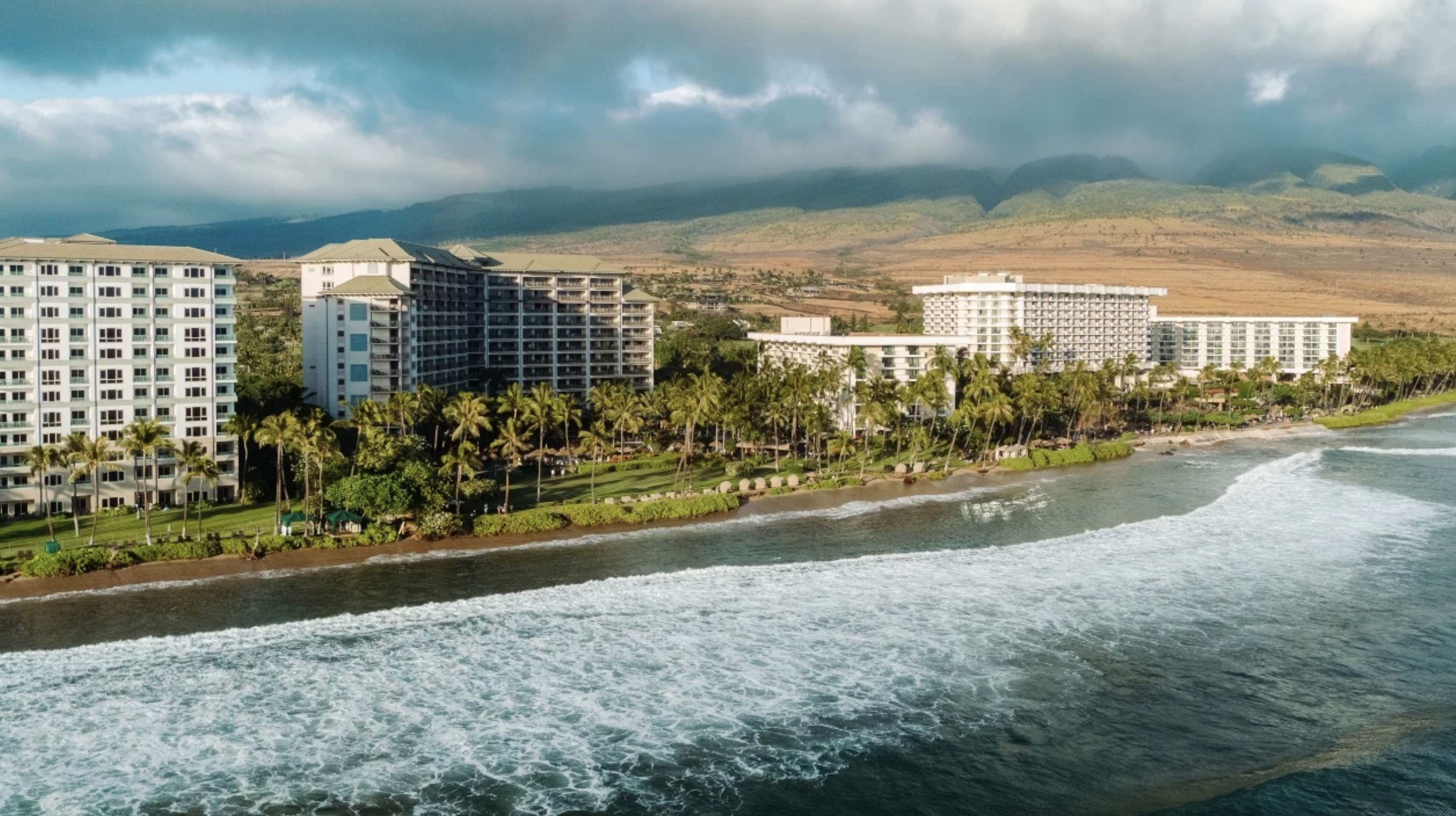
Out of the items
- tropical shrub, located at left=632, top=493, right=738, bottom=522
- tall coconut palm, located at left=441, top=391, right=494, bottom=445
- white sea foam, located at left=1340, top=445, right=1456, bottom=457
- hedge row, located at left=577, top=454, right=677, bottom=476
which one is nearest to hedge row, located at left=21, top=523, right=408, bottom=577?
tall coconut palm, located at left=441, top=391, right=494, bottom=445

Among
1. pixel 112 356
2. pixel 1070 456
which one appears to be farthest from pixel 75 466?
pixel 1070 456

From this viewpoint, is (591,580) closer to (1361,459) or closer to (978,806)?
(978,806)

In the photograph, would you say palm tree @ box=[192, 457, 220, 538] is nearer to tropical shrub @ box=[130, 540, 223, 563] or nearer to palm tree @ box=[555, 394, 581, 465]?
tropical shrub @ box=[130, 540, 223, 563]

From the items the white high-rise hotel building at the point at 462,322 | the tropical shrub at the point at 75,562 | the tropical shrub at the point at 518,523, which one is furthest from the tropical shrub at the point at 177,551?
the white high-rise hotel building at the point at 462,322

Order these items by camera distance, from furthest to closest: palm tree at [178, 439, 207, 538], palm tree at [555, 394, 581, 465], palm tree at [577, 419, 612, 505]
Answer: palm tree at [555, 394, 581, 465] → palm tree at [577, 419, 612, 505] → palm tree at [178, 439, 207, 538]

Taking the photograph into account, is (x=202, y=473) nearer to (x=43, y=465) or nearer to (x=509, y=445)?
(x=43, y=465)

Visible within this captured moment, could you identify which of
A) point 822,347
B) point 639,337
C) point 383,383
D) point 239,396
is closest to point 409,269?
point 383,383
